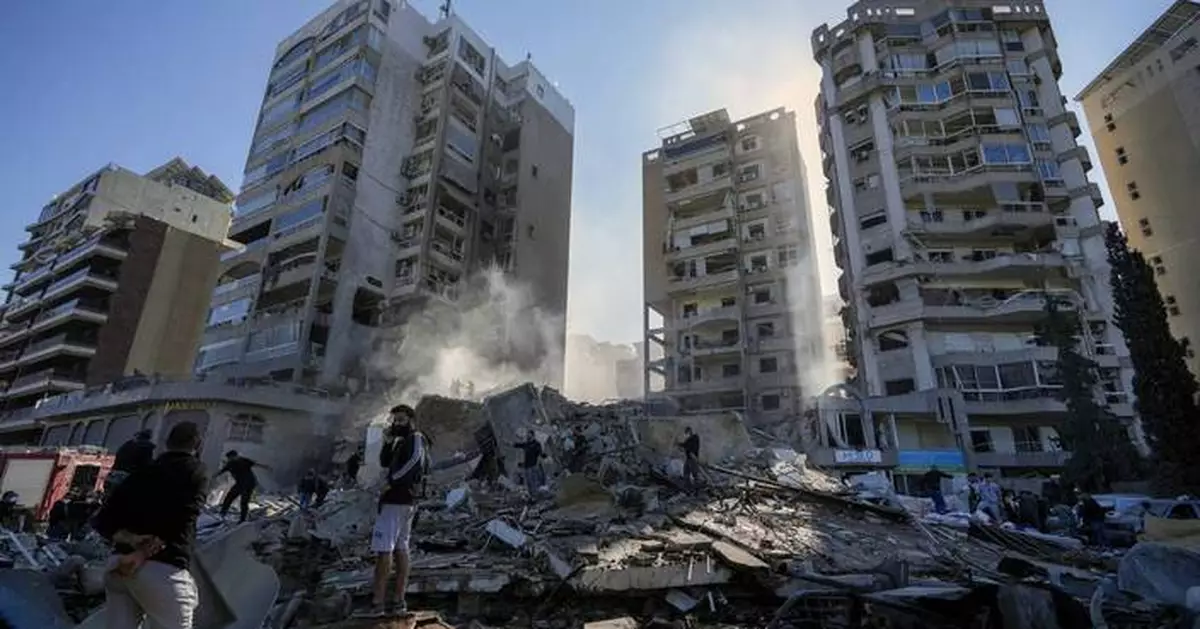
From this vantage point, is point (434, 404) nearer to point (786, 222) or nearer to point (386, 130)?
point (386, 130)

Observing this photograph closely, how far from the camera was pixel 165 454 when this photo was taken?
3840 mm

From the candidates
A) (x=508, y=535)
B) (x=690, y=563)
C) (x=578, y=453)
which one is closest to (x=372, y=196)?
(x=578, y=453)

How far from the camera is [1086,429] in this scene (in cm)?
2523

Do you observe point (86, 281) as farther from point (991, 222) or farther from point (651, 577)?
point (991, 222)

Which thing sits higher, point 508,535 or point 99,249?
point 99,249

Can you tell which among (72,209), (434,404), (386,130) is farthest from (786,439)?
(72,209)

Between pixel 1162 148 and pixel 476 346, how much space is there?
54.7 meters

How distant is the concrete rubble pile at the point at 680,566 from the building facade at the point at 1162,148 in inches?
1745

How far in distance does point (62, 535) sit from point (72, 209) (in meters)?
61.3

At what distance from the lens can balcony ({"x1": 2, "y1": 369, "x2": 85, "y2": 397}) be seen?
44.5m

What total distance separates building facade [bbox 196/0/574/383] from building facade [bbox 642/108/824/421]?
10297 millimetres

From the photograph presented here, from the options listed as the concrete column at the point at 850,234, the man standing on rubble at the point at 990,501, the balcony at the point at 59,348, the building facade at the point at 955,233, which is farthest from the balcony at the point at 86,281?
the man standing on rubble at the point at 990,501

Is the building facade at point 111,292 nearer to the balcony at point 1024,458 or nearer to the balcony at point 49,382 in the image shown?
the balcony at point 49,382

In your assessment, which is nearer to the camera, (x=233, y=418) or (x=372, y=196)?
(x=233, y=418)
